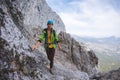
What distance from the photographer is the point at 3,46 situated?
1252 centimetres

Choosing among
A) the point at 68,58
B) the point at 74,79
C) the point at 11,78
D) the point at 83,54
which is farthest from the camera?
the point at 83,54

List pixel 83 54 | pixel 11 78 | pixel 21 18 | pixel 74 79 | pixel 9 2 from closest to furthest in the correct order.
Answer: pixel 11 78 → pixel 9 2 → pixel 21 18 → pixel 74 79 → pixel 83 54

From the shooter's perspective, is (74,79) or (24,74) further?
(74,79)

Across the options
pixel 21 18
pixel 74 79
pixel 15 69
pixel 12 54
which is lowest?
pixel 74 79

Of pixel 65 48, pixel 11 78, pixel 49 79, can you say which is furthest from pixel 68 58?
pixel 11 78

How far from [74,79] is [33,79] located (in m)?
5.99

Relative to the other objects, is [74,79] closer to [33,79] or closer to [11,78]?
[33,79]

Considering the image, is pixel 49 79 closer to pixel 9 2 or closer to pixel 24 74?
pixel 24 74

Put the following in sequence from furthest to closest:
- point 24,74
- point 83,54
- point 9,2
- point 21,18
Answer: point 83,54 → point 21,18 → point 9,2 → point 24,74

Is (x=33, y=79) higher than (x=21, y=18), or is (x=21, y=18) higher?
(x=21, y=18)

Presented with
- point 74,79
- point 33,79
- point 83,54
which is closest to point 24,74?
point 33,79

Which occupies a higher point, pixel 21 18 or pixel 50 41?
pixel 21 18

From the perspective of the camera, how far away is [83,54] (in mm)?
67500

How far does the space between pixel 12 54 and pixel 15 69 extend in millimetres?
878
